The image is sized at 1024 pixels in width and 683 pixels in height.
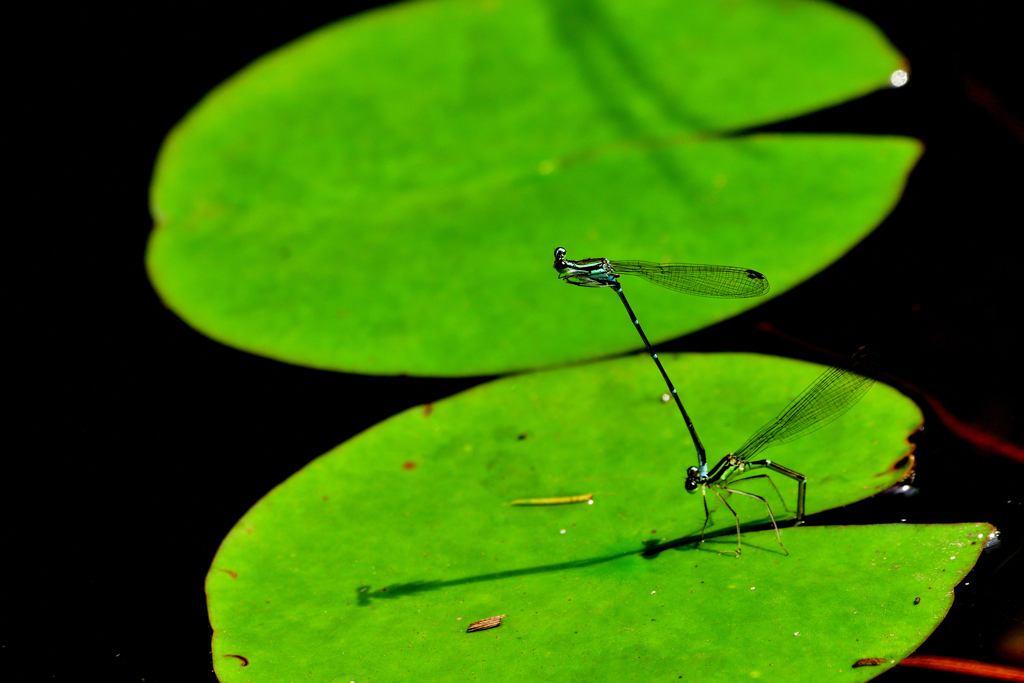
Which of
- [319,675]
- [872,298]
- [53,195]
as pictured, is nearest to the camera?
[319,675]

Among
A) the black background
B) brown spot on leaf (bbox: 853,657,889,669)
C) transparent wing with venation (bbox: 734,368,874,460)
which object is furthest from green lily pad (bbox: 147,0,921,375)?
brown spot on leaf (bbox: 853,657,889,669)

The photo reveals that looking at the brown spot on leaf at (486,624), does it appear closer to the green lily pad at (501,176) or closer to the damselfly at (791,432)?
the damselfly at (791,432)

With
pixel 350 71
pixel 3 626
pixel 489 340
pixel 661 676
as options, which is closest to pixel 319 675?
pixel 661 676

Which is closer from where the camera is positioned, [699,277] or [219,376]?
[699,277]

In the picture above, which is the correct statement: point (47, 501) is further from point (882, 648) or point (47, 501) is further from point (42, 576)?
point (882, 648)

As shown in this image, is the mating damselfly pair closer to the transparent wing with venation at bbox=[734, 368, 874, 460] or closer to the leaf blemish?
the transparent wing with venation at bbox=[734, 368, 874, 460]

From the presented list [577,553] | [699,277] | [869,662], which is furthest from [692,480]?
[699,277]

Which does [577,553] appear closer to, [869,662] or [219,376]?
[869,662]

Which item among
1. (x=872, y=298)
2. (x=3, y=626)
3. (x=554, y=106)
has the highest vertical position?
(x=554, y=106)
